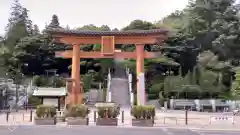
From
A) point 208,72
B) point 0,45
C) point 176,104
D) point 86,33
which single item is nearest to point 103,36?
point 86,33

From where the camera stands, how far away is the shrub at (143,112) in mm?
25672

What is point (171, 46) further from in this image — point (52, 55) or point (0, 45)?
point (0, 45)

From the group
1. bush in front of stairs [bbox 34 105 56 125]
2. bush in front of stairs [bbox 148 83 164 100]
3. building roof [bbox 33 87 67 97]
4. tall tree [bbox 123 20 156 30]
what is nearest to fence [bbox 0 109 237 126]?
bush in front of stairs [bbox 34 105 56 125]

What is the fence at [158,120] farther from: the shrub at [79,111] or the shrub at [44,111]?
the shrub at [44,111]

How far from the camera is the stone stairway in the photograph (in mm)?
44125

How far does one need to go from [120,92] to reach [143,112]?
21.7 metres

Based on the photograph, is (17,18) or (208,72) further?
(17,18)

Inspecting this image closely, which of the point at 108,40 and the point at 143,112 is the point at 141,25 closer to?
the point at 108,40

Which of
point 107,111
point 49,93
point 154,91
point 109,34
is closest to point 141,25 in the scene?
point 154,91

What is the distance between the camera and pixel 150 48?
2367 inches

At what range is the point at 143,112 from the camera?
84.4 feet

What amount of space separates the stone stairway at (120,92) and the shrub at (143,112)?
17.1 meters

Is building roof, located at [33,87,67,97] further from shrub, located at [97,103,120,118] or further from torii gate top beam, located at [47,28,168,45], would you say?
shrub, located at [97,103,120,118]

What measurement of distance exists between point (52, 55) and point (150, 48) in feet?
54.0
